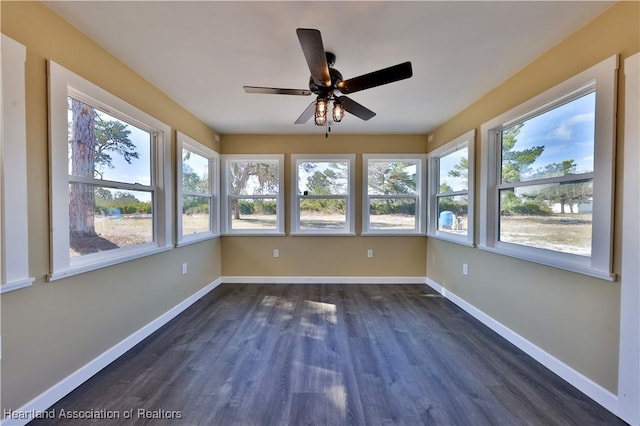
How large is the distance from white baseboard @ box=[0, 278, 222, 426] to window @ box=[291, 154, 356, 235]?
2194 mm

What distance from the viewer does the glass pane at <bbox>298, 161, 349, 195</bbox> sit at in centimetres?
414

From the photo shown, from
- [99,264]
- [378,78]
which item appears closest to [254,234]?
[99,264]

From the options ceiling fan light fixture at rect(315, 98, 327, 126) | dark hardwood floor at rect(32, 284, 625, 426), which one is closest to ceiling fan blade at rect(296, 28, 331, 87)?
ceiling fan light fixture at rect(315, 98, 327, 126)

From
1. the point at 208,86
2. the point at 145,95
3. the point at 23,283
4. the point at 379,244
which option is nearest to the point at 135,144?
the point at 145,95

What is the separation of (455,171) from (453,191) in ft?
0.89

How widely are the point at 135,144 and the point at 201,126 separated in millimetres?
1221

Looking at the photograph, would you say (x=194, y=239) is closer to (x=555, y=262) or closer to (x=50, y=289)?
(x=50, y=289)

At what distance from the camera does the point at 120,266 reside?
83.7 inches

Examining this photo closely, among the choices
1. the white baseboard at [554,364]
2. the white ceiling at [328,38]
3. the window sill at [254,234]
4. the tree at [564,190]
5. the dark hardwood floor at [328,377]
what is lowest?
the dark hardwood floor at [328,377]

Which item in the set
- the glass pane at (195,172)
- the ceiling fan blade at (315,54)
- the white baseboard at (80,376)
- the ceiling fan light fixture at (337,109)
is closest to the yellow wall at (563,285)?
the ceiling fan light fixture at (337,109)

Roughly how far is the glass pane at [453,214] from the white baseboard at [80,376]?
363cm

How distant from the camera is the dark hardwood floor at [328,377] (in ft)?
4.99

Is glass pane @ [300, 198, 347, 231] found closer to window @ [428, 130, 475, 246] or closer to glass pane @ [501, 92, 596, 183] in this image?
window @ [428, 130, 475, 246]

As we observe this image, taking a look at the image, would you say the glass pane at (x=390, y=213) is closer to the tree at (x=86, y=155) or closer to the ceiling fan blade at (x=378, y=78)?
the ceiling fan blade at (x=378, y=78)
